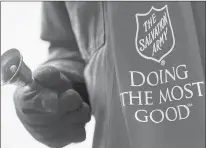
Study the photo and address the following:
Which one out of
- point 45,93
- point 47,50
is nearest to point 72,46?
point 47,50

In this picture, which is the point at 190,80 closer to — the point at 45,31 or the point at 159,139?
the point at 159,139

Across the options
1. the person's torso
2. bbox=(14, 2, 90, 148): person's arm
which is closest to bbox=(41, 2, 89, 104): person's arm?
bbox=(14, 2, 90, 148): person's arm

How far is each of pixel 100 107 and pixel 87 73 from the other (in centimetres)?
6

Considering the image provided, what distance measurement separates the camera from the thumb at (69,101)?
381 mm

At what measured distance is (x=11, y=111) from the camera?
466 mm

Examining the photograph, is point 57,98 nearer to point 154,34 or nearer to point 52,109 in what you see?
point 52,109

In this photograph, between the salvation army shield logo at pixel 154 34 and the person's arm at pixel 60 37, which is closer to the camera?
the salvation army shield logo at pixel 154 34

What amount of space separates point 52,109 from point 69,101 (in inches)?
0.8

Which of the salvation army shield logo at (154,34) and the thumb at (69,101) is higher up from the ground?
the salvation army shield logo at (154,34)

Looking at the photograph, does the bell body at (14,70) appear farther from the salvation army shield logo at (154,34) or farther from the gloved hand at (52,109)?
the salvation army shield logo at (154,34)

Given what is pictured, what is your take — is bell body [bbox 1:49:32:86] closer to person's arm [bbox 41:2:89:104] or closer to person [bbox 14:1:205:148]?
person [bbox 14:1:205:148]

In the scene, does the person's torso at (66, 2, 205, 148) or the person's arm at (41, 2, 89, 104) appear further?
the person's arm at (41, 2, 89, 104)

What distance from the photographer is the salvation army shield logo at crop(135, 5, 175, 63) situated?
14.5 inches

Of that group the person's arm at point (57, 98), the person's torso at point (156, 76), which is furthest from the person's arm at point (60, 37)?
the person's torso at point (156, 76)
